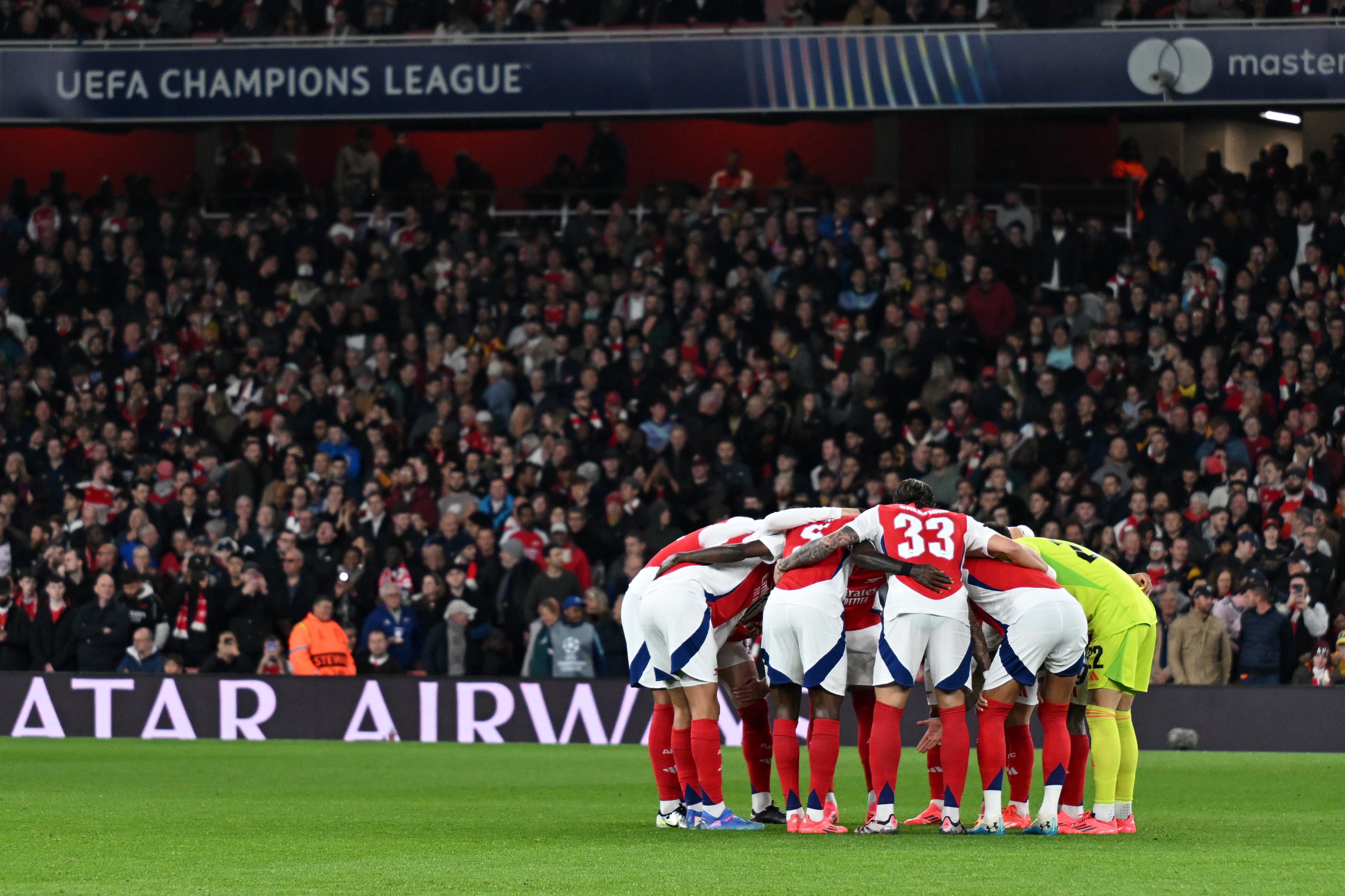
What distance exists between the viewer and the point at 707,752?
39.0 ft

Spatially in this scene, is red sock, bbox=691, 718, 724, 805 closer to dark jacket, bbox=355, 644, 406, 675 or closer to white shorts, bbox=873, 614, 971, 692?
white shorts, bbox=873, 614, 971, 692

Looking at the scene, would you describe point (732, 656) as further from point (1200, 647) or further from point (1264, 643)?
point (1264, 643)

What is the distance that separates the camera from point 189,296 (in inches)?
1043

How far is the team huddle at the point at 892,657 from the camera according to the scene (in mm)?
11508

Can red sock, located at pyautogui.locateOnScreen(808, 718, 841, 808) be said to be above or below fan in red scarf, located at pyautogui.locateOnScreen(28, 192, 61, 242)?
below

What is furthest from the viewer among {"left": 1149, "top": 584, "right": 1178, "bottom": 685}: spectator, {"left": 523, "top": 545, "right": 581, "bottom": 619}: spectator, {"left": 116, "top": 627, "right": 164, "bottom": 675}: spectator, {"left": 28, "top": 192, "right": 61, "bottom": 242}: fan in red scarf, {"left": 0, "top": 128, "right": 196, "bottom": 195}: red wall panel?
{"left": 0, "top": 128, "right": 196, "bottom": 195}: red wall panel

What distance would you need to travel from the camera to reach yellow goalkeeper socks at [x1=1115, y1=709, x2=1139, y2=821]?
39.1 ft

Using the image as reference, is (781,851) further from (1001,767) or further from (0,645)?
(0,645)

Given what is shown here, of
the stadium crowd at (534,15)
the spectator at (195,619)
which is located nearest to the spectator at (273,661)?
the spectator at (195,619)

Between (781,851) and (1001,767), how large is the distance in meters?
1.63

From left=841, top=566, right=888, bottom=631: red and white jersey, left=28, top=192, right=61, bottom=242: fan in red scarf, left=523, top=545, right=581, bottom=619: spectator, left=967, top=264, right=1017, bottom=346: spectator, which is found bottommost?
left=523, top=545, right=581, bottom=619: spectator

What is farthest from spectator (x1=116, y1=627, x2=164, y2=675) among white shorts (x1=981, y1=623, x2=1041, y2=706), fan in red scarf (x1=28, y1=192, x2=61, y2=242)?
white shorts (x1=981, y1=623, x2=1041, y2=706)

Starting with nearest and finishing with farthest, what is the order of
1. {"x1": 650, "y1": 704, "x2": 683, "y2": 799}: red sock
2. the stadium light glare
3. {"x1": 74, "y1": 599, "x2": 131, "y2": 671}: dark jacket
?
{"x1": 650, "y1": 704, "x2": 683, "y2": 799}: red sock, {"x1": 74, "y1": 599, "x2": 131, "y2": 671}: dark jacket, the stadium light glare

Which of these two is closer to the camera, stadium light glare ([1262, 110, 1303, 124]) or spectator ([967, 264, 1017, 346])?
spectator ([967, 264, 1017, 346])
